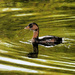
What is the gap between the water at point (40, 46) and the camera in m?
4.13

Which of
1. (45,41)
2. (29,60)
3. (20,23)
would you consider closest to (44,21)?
(20,23)

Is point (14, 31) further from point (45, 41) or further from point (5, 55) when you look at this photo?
point (5, 55)

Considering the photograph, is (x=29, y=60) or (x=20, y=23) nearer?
(x=29, y=60)

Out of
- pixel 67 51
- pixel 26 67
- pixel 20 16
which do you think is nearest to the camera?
pixel 26 67

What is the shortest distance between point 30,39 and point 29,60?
5.42ft

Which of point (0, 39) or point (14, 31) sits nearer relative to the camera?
point (0, 39)

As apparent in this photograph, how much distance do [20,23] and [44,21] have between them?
0.63 meters

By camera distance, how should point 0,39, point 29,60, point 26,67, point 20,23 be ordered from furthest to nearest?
point 20,23, point 0,39, point 29,60, point 26,67

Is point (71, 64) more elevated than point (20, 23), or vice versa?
point (20, 23)

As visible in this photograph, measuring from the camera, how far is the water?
13.5ft

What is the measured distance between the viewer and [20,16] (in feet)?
26.9

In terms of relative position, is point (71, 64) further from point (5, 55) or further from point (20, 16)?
point (20, 16)

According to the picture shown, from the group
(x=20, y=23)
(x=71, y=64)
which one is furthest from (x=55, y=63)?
(x=20, y=23)

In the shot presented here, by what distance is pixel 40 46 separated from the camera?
227 inches
